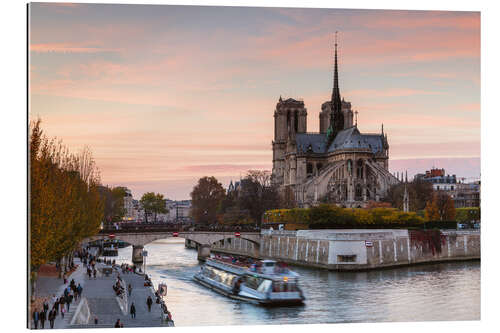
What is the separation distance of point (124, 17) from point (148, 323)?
32.5 ft

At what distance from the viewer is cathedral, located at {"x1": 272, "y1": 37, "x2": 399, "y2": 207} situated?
84.2m

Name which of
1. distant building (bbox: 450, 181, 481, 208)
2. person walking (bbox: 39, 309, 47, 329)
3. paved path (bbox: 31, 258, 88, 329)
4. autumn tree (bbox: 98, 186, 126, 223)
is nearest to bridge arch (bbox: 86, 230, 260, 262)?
paved path (bbox: 31, 258, 88, 329)

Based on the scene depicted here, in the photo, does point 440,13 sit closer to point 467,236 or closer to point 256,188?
point 467,236

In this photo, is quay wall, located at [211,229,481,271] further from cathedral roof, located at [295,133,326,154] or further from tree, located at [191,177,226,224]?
cathedral roof, located at [295,133,326,154]

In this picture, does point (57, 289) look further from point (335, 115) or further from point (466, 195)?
point (335, 115)

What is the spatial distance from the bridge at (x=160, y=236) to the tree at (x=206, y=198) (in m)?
32.3

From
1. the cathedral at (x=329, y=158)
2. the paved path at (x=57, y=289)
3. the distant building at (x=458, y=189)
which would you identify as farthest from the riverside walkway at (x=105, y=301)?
the cathedral at (x=329, y=158)

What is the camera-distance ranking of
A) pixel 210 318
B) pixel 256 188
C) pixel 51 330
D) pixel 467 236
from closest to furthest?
pixel 51 330, pixel 210 318, pixel 467 236, pixel 256 188

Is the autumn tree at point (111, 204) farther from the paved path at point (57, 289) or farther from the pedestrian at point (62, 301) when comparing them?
the pedestrian at point (62, 301)

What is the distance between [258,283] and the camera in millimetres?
33062

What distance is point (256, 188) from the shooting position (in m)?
72.2

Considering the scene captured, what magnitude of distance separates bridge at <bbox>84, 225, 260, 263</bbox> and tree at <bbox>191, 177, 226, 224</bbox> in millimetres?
32323

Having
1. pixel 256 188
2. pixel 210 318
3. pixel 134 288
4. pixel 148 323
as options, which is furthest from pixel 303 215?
pixel 148 323

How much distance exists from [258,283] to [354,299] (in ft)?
14.3
